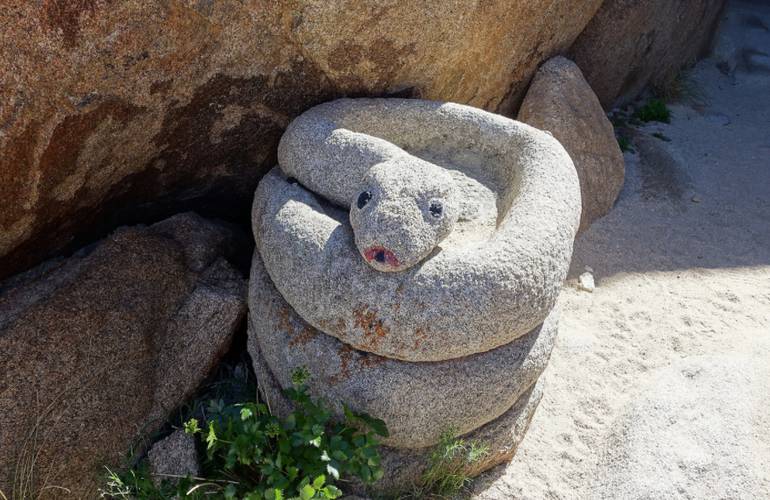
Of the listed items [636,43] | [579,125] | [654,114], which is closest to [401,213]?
[579,125]

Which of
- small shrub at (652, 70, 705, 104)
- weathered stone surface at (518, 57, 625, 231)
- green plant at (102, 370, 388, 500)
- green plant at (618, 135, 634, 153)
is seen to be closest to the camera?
green plant at (102, 370, 388, 500)

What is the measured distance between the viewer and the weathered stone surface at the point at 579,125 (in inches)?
176

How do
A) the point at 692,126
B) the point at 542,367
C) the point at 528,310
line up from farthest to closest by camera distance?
the point at 692,126 < the point at 542,367 < the point at 528,310

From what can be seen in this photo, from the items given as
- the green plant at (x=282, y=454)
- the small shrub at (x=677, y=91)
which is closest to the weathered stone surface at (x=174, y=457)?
the green plant at (x=282, y=454)

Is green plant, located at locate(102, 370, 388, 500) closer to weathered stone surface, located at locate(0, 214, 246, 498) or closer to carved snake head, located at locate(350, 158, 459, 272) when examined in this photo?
weathered stone surface, located at locate(0, 214, 246, 498)

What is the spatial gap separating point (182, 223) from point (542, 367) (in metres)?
1.85

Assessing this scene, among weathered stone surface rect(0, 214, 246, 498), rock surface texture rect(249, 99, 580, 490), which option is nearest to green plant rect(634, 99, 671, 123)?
rock surface texture rect(249, 99, 580, 490)

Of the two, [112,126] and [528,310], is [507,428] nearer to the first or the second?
[528,310]

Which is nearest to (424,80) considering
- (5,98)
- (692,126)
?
(5,98)

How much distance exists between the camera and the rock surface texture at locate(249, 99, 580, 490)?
8.08 ft

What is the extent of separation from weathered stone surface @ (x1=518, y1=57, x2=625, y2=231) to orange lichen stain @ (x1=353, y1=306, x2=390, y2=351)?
7.76 feet

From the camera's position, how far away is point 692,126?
5910 mm

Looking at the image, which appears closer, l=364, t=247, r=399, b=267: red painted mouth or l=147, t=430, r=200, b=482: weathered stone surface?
l=364, t=247, r=399, b=267: red painted mouth

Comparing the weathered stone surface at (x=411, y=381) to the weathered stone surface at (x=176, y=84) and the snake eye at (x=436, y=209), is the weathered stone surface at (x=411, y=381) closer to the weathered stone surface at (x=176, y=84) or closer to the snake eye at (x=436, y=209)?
the snake eye at (x=436, y=209)
